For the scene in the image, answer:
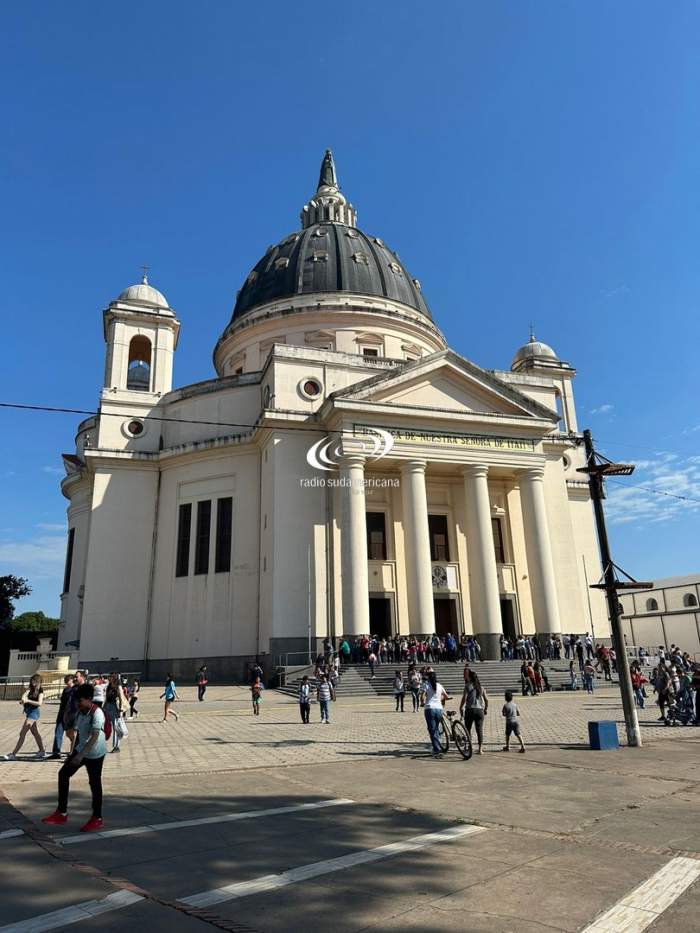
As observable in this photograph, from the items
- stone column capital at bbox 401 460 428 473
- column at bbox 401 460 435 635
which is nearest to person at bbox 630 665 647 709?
column at bbox 401 460 435 635

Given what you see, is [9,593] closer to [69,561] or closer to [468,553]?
[69,561]

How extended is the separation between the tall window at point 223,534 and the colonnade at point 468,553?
25.4 ft

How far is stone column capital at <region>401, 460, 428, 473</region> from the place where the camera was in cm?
3036

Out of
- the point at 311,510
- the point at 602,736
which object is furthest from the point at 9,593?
the point at 602,736

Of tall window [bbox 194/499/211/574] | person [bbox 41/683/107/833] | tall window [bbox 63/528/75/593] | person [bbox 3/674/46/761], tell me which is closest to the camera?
person [bbox 41/683/107/833]

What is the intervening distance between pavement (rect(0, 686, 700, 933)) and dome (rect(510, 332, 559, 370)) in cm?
3377

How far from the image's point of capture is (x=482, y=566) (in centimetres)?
3008

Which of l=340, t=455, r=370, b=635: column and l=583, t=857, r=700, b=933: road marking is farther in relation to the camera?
l=340, t=455, r=370, b=635: column

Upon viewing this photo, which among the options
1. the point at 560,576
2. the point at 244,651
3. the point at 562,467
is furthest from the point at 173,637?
the point at 562,467

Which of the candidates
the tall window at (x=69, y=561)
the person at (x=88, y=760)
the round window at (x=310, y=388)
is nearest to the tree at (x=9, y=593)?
the tall window at (x=69, y=561)

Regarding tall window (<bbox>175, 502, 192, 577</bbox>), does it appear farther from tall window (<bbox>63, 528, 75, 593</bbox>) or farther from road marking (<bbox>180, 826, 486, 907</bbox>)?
road marking (<bbox>180, 826, 486, 907</bbox>)

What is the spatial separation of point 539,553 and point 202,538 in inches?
680

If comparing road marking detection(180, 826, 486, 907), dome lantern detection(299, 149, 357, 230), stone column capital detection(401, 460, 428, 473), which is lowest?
road marking detection(180, 826, 486, 907)

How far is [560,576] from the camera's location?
33094 millimetres
